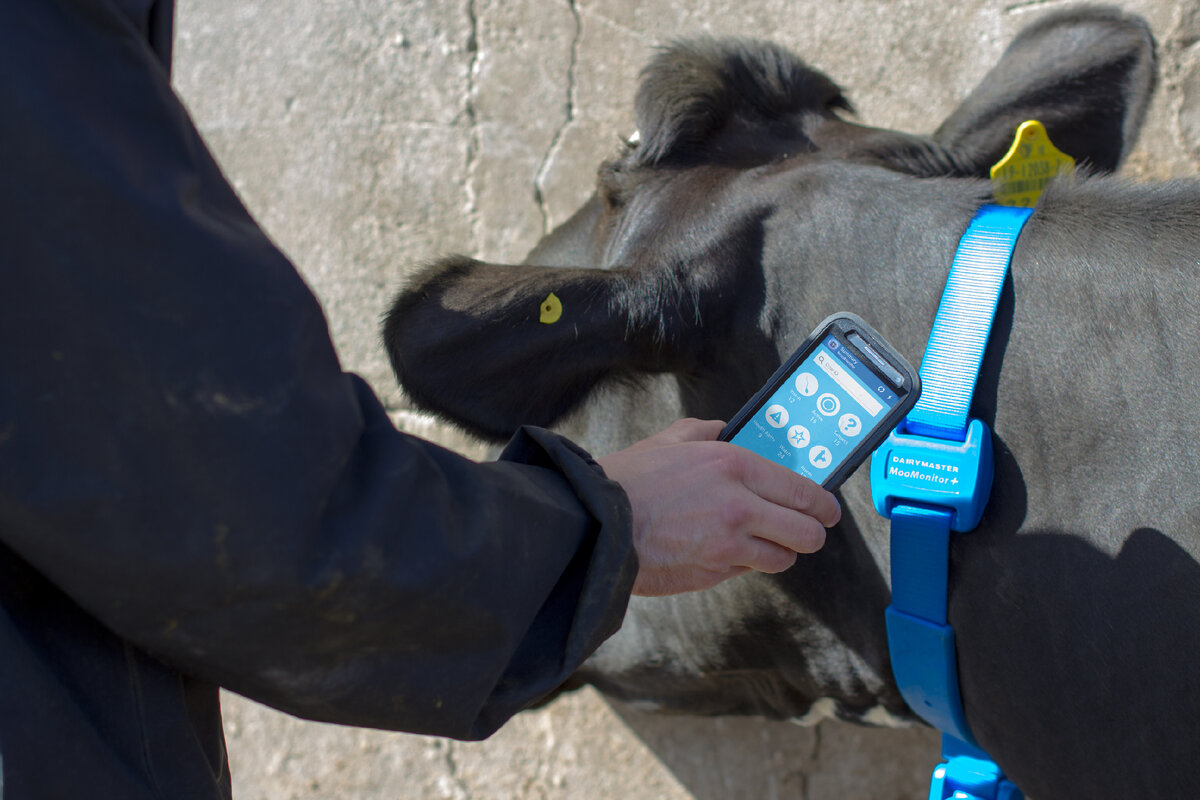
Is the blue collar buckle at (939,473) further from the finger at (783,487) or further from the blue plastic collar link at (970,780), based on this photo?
the blue plastic collar link at (970,780)

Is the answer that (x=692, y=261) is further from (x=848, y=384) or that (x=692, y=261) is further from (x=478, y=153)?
(x=478, y=153)

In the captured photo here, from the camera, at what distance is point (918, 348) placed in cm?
93

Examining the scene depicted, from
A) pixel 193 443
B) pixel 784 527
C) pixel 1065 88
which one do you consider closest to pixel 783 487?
pixel 784 527

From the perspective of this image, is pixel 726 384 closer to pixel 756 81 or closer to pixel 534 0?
pixel 756 81

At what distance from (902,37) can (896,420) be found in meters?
1.20

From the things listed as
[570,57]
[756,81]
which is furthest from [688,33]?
[756,81]

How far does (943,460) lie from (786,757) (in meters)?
1.15

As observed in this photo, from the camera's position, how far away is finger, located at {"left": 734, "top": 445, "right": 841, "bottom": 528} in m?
0.79

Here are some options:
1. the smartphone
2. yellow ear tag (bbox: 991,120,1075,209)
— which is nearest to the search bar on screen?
the smartphone

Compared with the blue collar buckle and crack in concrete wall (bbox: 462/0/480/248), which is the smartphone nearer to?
the blue collar buckle

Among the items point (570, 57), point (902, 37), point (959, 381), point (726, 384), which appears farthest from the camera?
point (570, 57)

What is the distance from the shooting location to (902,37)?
1801 millimetres

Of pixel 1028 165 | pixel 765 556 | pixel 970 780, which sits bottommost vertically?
pixel 970 780

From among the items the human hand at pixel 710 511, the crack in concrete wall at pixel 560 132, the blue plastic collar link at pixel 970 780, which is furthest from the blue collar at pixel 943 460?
the crack in concrete wall at pixel 560 132
